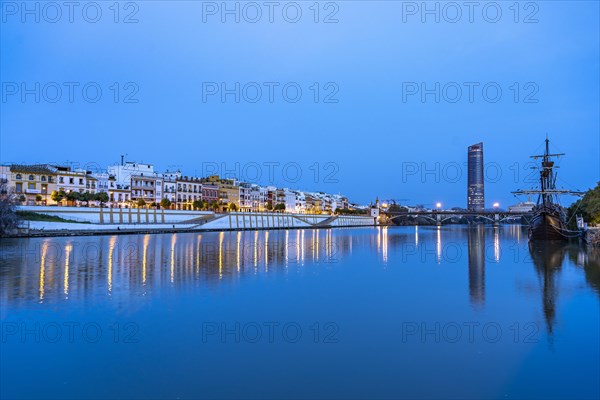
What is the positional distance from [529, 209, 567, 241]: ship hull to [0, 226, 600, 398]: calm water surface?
26961mm

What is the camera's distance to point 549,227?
43.5 metres

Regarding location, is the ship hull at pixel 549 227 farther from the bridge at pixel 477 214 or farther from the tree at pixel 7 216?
the tree at pixel 7 216

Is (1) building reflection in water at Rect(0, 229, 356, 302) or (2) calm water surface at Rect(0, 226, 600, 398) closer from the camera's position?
(2) calm water surface at Rect(0, 226, 600, 398)

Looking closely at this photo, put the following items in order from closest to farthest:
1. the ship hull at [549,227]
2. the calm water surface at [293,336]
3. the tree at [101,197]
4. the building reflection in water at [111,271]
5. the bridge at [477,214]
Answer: the calm water surface at [293,336], the building reflection in water at [111,271], the ship hull at [549,227], the tree at [101,197], the bridge at [477,214]

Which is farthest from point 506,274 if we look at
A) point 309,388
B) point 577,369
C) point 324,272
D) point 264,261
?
point 309,388

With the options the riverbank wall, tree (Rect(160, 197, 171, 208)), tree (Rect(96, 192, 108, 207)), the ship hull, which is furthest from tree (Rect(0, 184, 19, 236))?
the ship hull

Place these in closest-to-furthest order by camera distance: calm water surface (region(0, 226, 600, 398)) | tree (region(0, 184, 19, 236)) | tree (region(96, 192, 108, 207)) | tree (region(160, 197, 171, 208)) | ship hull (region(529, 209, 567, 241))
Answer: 1. calm water surface (region(0, 226, 600, 398))
2. tree (region(0, 184, 19, 236))
3. ship hull (region(529, 209, 567, 241))
4. tree (region(96, 192, 108, 207))
5. tree (region(160, 197, 171, 208))

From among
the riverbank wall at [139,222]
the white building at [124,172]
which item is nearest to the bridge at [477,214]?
the riverbank wall at [139,222]

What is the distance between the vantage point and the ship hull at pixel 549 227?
143 ft

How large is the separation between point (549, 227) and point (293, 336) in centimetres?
4053

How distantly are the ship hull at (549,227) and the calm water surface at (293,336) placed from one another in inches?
1061

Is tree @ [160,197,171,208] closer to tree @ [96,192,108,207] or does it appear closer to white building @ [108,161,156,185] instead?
white building @ [108,161,156,185]

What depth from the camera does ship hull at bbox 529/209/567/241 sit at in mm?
43500

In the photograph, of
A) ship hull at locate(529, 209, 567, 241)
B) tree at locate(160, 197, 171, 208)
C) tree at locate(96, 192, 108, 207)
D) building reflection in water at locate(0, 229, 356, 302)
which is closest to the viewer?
building reflection in water at locate(0, 229, 356, 302)
